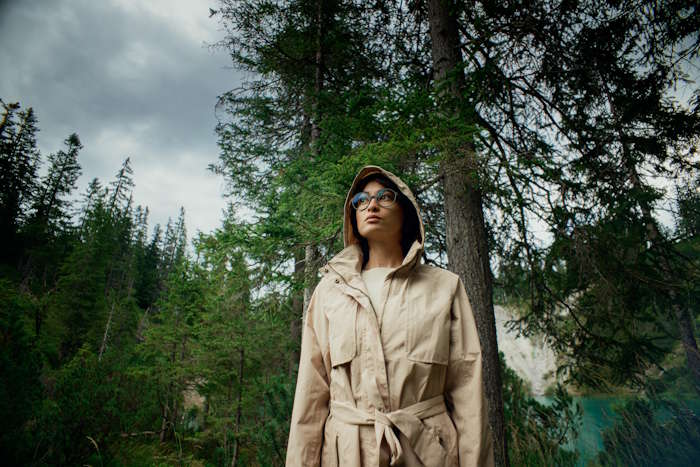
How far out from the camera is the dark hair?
2.22m

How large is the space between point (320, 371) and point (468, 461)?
868mm

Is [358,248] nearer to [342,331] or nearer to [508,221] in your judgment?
[342,331]

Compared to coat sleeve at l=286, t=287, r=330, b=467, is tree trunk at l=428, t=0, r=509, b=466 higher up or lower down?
higher up

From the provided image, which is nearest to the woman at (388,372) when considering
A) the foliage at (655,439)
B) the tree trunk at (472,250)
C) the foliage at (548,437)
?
the tree trunk at (472,250)

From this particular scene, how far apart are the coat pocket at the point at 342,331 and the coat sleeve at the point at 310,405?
136 millimetres

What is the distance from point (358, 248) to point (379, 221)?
1.06 feet

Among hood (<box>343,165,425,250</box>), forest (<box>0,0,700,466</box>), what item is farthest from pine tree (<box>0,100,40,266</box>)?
hood (<box>343,165,425,250</box>)

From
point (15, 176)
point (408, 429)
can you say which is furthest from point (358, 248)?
point (15, 176)

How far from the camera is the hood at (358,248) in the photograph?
6.18 feet

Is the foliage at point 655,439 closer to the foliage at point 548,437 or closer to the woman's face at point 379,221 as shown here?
the foliage at point 548,437

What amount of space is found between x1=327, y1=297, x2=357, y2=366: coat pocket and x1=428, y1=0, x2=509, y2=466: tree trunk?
2.33 meters

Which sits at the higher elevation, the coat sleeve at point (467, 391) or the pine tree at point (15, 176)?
the pine tree at point (15, 176)

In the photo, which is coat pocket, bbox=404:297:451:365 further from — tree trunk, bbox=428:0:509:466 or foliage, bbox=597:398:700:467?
foliage, bbox=597:398:700:467

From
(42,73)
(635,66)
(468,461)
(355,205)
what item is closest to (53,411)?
(355,205)
